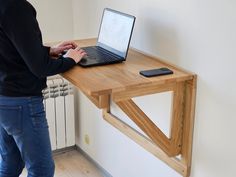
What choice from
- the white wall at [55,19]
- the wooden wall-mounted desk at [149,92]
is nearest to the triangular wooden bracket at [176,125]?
the wooden wall-mounted desk at [149,92]

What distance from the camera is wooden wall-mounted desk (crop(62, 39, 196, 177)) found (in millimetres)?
1565

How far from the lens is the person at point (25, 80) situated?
1.51 metres

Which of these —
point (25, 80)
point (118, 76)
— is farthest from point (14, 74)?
point (118, 76)

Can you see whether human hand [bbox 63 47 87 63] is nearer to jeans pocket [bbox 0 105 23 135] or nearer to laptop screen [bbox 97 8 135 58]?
laptop screen [bbox 97 8 135 58]

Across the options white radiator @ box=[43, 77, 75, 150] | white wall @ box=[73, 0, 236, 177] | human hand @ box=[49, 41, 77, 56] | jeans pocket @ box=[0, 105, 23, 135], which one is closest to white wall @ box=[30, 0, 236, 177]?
white wall @ box=[73, 0, 236, 177]

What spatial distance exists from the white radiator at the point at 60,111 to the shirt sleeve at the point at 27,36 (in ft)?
3.70

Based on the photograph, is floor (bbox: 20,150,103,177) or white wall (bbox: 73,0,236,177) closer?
white wall (bbox: 73,0,236,177)

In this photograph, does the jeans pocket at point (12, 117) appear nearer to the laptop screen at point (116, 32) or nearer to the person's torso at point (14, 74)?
the person's torso at point (14, 74)

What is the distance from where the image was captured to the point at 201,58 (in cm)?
166

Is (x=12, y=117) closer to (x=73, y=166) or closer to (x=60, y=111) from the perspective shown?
(x=60, y=111)

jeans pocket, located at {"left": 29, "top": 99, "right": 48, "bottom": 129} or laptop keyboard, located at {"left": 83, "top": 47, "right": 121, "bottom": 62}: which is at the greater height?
laptop keyboard, located at {"left": 83, "top": 47, "right": 121, "bottom": 62}

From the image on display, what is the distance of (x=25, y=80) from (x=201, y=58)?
746mm

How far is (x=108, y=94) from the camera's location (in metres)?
1.52

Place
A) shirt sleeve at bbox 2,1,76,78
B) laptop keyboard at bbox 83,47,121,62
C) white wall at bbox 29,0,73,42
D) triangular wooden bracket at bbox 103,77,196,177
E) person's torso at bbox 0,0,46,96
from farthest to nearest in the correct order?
1. white wall at bbox 29,0,73,42
2. laptop keyboard at bbox 83,47,121,62
3. triangular wooden bracket at bbox 103,77,196,177
4. person's torso at bbox 0,0,46,96
5. shirt sleeve at bbox 2,1,76,78
